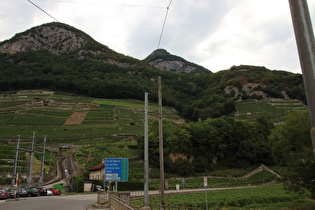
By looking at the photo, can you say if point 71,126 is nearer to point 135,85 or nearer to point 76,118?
point 76,118

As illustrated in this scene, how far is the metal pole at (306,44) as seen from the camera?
364cm

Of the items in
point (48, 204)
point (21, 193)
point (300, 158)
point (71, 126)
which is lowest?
point (21, 193)

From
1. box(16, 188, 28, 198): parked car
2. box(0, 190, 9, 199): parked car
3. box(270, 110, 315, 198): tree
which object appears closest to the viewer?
box(270, 110, 315, 198): tree

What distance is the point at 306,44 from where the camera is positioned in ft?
12.7

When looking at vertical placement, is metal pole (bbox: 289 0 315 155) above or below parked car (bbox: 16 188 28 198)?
above

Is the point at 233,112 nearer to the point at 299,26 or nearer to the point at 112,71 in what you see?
the point at 112,71

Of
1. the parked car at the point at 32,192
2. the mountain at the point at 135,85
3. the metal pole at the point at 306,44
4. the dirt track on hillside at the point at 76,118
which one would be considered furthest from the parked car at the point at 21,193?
the mountain at the point at 135,85

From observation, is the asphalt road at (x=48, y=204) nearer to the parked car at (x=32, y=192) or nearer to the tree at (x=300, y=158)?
the parked car at (x=32, y=192)

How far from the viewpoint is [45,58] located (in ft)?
603

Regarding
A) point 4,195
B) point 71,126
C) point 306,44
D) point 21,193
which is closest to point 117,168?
point 306,44

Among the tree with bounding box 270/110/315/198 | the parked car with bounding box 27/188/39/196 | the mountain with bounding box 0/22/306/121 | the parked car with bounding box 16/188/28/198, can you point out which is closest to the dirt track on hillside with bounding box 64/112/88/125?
the mountain with bounding box 0/22/306/121

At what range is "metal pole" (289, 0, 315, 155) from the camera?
3643mm

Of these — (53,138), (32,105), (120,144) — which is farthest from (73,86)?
(120,144)

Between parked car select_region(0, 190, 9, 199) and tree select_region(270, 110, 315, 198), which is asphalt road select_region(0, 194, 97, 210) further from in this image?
tree select_region(270, 110, 315, 198)
